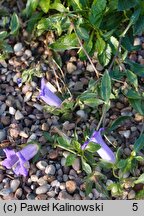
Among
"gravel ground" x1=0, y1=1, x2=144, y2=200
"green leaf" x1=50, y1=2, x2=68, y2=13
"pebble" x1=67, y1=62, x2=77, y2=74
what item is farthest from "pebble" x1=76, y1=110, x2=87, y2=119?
"green leaf" x1=50, y1=2, x2=68, y2=13

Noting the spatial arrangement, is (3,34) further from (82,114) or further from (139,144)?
(139,144)

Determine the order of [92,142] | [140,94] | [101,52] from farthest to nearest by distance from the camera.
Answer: [101,52] → [140,94] → [92,142]

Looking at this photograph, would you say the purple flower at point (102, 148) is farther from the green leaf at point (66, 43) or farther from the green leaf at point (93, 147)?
the green leaf at point (66, 43)

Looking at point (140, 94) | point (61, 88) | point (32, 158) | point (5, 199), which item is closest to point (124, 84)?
point (140, 94)

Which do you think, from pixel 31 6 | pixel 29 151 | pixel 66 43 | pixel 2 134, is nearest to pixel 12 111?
pixel 2 134

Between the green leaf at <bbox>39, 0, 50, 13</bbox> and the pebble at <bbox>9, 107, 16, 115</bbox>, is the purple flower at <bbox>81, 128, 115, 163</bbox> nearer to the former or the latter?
the pebble at <bbox>9, 107, 16, 115</bbox>

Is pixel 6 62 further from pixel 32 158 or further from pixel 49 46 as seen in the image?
pixel 32 158
